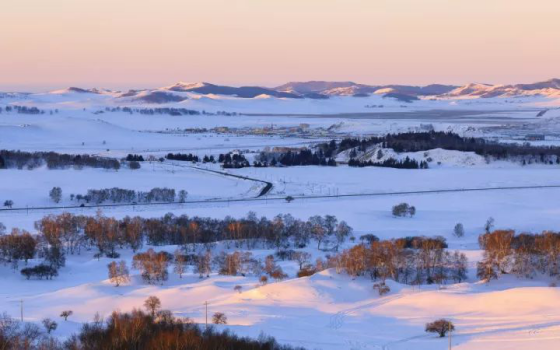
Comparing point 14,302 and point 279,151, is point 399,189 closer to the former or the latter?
point 279,151

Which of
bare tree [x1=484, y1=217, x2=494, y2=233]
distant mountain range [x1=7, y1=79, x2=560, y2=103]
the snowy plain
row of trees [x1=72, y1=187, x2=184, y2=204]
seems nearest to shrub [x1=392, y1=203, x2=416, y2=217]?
the snowy plain

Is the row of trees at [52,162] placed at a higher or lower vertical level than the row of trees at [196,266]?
higher

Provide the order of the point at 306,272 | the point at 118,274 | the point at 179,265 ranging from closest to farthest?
the point at 118,274 → the point at 306,272 → the point at 179,265

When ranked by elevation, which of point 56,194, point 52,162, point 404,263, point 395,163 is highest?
point 52,162

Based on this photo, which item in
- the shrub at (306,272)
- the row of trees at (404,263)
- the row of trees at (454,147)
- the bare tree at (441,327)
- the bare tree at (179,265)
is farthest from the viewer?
the row of trees at (454,147)

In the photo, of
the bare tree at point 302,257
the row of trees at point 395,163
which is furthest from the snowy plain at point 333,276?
the row of trees at point 395,163

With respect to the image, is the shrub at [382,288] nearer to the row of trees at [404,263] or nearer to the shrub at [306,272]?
the row of trees at [404,263]

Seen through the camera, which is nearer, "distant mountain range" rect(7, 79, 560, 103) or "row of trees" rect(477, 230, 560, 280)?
"row of trees" rect(477, 230, 560, 280)

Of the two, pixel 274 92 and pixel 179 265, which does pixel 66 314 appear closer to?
pixel 179 265

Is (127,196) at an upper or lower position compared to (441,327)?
upper

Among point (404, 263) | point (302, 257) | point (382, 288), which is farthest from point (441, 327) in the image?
point (302, 257)

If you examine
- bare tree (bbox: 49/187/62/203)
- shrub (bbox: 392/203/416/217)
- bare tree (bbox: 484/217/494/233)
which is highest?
bare tree (bbox: 49/187/62/203)

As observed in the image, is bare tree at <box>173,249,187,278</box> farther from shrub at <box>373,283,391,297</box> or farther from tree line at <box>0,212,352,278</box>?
shrub at <box>373,283,391,297</box>
